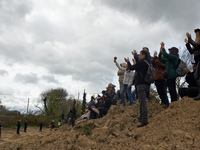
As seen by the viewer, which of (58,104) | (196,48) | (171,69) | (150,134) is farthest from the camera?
(58,104)

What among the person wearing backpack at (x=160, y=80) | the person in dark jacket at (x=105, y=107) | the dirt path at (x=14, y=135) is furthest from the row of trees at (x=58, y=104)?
the person wearing backpack at (x=160, y=80)

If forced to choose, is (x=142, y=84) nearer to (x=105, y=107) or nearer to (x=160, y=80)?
(x=160, y=80)

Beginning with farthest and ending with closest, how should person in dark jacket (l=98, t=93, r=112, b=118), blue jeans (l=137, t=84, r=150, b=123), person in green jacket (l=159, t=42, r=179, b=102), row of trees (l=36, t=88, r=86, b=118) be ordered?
row of trees (l=36, t=88, r=86, b=118) < person in dark jacket (l=98, t=93, r=112, b=118) < person in green jacket (l=159, t=42, r=179, b=102) < blue jeans (l=137, t=84, r=150, b=123)

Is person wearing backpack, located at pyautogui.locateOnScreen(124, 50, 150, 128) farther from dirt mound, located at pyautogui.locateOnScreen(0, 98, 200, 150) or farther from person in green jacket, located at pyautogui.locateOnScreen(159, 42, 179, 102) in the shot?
person in green jacket, located at pyautogui.locateOnScreen(159, 42, 179, 102)

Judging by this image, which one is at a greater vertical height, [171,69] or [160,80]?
[171,69]

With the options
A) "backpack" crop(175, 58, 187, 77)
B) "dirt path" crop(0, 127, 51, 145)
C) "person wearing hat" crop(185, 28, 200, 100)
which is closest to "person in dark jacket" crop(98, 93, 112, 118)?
"dirt path" crop(0, 127, 51, 145)

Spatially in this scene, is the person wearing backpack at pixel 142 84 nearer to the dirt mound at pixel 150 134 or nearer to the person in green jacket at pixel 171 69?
the dirt mound at pixel 150 134

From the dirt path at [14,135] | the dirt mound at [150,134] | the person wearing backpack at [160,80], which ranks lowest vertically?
the dirt path at [14,135]

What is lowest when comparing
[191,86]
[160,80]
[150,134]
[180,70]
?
[150,134]

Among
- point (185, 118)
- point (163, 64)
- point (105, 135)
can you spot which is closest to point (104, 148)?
point (105, 135)

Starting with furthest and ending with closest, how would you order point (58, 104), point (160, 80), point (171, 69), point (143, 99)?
point (58, 104) → point (160, 80) → point (171, 69) → point (143, 99)

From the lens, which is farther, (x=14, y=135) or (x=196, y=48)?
(x=14, y=135)

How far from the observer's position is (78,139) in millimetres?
4777

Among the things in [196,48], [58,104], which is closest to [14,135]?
[196,48]
